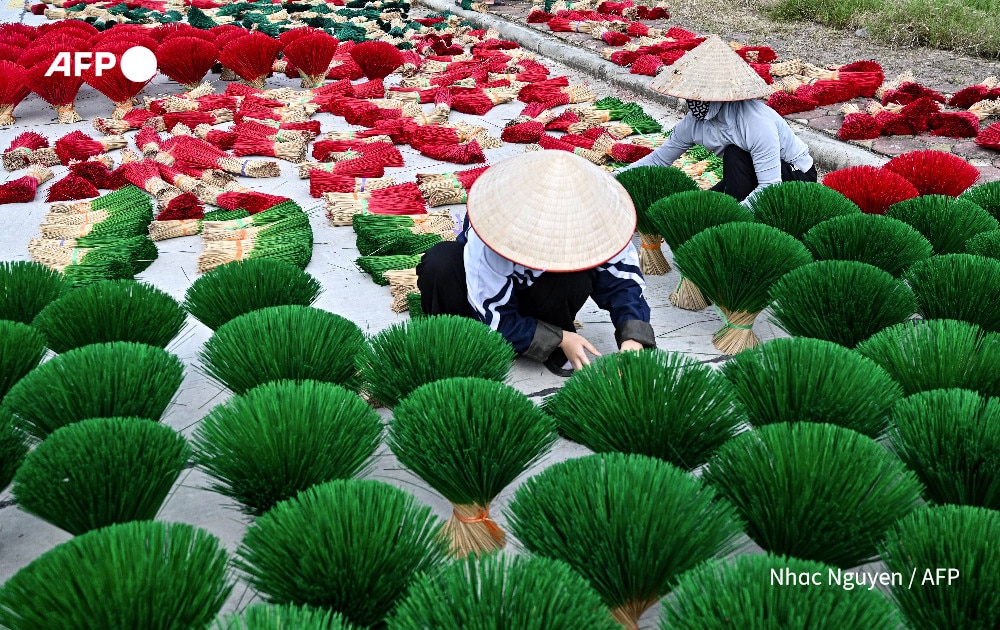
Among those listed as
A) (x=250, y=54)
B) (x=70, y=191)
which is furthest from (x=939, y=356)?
(x=250, y=54)

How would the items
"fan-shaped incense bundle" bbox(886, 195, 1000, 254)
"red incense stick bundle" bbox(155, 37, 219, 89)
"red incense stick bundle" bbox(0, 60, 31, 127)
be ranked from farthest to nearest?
1. "red incense stick bundle" bbox(155, 37, 219, 89)
2. "red incense stick bundle" bbox(0, 60, 31, 127)
3. "fan-shaped incense bundle" bbox(886, 195, 1000, 254)

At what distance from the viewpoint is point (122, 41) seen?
4.83 m

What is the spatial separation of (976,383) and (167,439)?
1556 mm

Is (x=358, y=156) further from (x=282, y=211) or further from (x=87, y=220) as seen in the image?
(x=87, y=220)

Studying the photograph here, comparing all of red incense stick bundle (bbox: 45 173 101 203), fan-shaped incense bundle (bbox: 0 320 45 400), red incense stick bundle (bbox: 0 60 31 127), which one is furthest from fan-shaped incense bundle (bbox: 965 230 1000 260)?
red incense stick bundle (bbox: 0 60 31 127)

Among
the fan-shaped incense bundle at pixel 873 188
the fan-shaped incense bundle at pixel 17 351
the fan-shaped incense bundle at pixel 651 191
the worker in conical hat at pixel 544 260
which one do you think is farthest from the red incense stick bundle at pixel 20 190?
the fan-shaped incense bundle at pixel 873 188

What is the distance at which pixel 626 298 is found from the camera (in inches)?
84.6

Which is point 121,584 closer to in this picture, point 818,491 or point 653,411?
point 653,411

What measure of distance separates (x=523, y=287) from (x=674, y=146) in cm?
124

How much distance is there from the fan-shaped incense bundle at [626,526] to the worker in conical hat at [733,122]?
164 cm

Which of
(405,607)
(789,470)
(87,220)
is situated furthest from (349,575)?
(87,220)

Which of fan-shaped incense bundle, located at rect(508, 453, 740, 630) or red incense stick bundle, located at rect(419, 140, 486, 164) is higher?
fan-shaped incense bundle, located at rect(508, 453, 740, 630)

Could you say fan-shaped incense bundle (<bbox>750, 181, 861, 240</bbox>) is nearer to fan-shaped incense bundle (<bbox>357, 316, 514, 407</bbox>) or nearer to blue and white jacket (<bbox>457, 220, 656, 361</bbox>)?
blue and white jacket (<bbox>457, 220, 656, 361</bbox>)

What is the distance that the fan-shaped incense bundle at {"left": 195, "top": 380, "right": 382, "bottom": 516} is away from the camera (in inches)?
60.3
